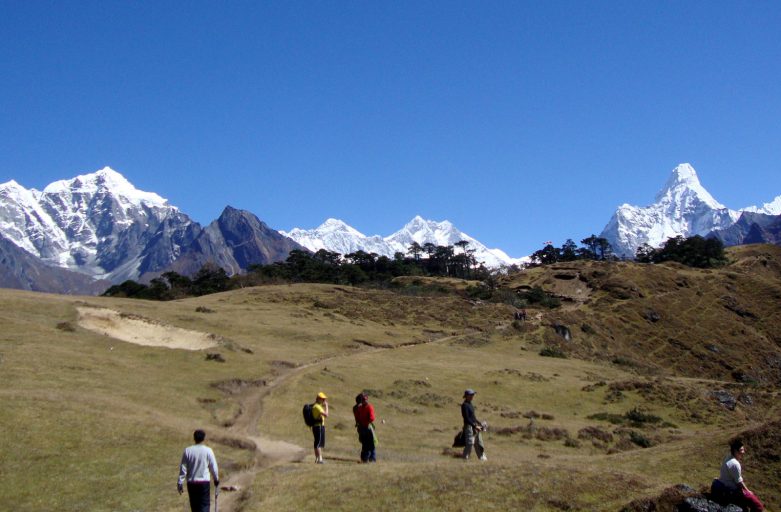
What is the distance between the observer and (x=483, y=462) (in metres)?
22.0

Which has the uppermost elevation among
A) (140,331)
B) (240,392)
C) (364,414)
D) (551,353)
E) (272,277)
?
(272,277)

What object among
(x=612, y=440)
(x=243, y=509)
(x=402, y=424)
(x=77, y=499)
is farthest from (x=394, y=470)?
(x=612, y=440)

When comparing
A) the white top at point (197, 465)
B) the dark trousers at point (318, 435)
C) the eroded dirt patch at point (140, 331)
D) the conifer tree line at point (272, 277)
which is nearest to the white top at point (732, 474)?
the white top at point (197, 465)

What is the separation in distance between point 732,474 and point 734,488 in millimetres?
344

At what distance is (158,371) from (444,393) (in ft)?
71.5

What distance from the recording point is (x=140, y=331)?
200ft

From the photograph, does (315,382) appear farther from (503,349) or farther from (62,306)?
(503,349)

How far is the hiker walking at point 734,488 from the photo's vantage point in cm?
1508

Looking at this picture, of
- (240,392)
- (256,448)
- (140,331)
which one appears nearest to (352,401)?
(240,392)

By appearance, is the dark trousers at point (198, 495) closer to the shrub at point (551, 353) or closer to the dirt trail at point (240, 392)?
the dirt trail at point (240, 392)

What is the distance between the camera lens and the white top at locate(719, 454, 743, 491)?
15125 millimetres

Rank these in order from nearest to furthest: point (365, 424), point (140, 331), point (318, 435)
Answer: point (365, 424) → point (318, 435) → point (140, 331)

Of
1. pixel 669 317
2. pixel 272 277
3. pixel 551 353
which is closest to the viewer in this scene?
pixel 551 353

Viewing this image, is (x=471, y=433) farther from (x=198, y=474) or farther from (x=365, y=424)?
(x=198, y=474)
